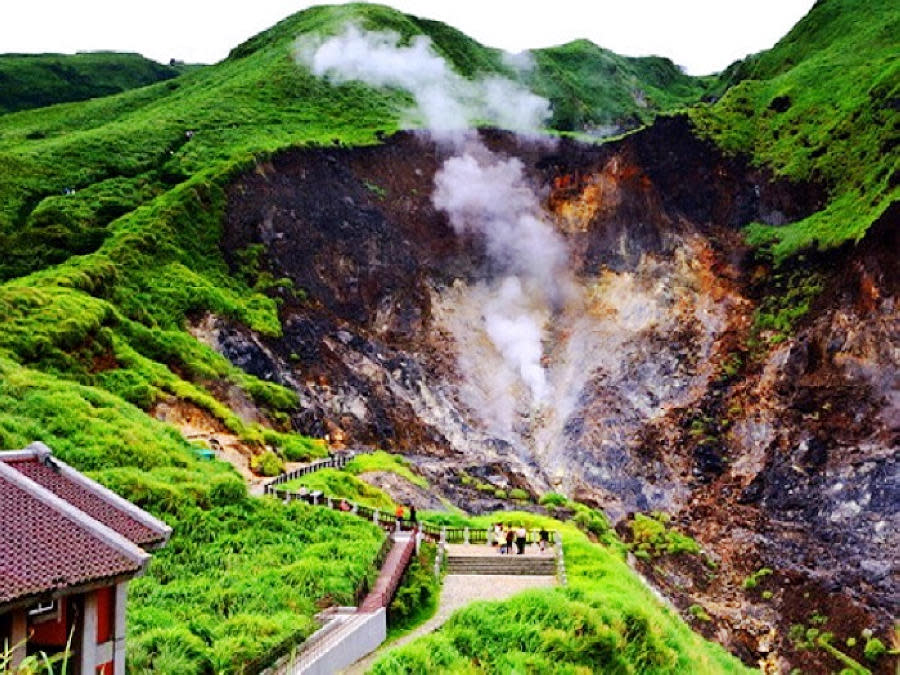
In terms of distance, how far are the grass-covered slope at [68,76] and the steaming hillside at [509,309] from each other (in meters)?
40.3

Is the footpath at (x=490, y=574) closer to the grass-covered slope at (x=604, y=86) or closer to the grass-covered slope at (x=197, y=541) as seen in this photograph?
the grass-covered slope at (x=197, y=541)

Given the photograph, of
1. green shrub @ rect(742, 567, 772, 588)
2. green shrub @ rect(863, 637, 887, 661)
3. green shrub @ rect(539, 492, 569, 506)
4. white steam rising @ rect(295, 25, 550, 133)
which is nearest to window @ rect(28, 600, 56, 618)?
green shrub @ rect(863, 637, 887, 661)

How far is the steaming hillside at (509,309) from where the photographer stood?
123 feet

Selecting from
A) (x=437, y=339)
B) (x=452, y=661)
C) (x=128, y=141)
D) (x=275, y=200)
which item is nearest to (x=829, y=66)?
(x=437, y=339)

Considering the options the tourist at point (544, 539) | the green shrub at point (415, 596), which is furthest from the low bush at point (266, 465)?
the tourist at point (544, 539)

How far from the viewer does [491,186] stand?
70.1 meters

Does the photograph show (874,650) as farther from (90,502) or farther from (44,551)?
(44,551)

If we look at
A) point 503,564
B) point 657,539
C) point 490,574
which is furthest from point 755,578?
point 490,574

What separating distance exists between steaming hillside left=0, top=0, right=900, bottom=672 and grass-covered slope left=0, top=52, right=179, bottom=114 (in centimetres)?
4027

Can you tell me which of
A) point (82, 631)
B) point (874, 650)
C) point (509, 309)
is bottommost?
point (874, 650)

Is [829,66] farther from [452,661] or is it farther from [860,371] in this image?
[452,661]

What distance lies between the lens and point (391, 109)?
267 ft

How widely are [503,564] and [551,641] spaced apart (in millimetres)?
12422

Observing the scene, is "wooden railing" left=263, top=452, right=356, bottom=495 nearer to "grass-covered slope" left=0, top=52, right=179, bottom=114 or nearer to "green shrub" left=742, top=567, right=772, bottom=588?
"green shrub" left=742, top=567, right=772, bottom=588
